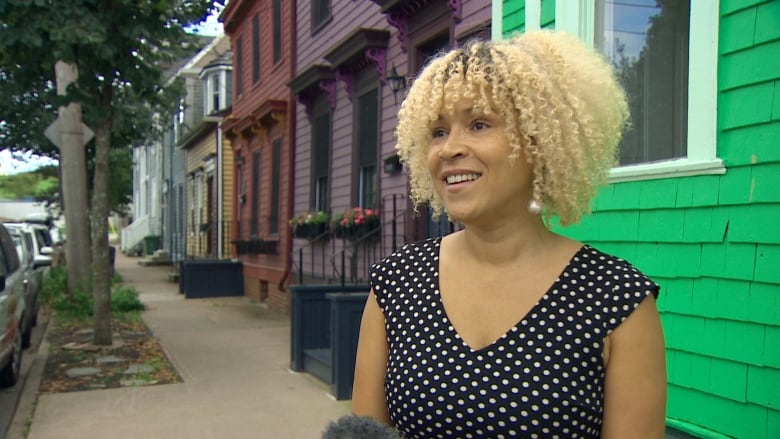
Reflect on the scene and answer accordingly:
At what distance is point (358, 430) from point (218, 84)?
2337cm

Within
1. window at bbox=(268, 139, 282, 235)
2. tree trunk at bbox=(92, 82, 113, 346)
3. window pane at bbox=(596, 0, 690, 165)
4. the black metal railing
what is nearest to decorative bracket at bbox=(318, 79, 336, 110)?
the black metal railing

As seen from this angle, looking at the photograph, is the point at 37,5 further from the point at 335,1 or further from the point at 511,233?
the point at 511,233

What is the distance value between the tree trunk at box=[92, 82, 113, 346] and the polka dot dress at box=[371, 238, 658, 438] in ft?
27.9

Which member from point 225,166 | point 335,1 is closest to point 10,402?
point 335,1

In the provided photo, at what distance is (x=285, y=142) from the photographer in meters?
14.3

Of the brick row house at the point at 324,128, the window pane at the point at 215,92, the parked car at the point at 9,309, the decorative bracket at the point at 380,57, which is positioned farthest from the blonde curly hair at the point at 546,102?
the window pane at the point at 215,92

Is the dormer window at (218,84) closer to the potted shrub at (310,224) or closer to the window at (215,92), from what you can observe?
the window at (215,92)

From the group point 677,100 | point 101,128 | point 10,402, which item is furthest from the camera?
point 101,128

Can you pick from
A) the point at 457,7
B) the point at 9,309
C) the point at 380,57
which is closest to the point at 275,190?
the point at 380,57

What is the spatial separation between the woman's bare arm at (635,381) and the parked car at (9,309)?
6.50 meters

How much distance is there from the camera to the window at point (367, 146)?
32.9 feet

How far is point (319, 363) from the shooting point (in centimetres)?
788

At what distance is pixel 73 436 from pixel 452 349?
199 inches

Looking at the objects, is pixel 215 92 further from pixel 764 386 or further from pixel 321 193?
pixel 764 386
